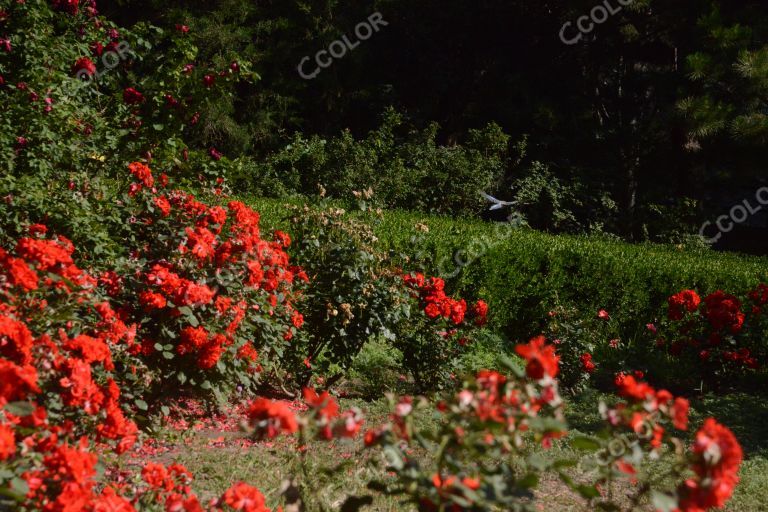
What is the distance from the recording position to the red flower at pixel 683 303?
623cm

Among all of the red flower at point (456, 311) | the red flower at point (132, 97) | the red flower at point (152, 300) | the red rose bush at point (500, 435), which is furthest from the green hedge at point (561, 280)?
the red rose bush at point (500, 435)

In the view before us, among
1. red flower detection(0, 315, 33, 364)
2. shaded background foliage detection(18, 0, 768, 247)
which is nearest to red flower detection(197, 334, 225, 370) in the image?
red flower detection(0, 315, 33, 364)

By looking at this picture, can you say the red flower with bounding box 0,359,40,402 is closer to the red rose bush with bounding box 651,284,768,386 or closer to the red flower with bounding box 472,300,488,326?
the red flower with bounding box 472,300,488,326

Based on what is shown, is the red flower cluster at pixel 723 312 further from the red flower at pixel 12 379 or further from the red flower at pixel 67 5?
the red flower at pixel 12 379

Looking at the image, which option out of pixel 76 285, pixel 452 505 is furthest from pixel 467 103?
pixel 452 505

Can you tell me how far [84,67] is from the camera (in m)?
4.81

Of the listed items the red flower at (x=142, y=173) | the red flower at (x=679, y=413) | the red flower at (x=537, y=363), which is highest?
the red flower at (x=142, y=173)

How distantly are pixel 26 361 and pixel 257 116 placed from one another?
15.0 metres

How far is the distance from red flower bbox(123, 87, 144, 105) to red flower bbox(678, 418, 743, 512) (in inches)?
174

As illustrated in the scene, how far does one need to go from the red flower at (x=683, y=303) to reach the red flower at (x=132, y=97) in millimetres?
4652

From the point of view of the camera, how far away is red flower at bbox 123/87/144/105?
4.96 metres

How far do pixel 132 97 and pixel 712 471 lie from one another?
4.50 m

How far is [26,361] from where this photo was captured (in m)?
2.17

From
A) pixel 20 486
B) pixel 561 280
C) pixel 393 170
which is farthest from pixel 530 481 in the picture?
pixel 393 170
